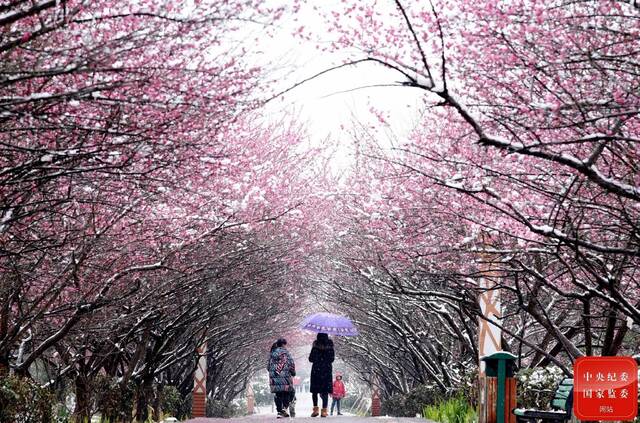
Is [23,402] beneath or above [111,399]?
above

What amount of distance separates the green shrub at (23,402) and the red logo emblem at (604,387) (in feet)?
20.8

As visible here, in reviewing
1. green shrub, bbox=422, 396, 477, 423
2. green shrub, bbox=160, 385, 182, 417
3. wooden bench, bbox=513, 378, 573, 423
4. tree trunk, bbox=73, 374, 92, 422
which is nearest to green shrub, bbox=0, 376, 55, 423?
tree trunk, bbox=73, 374, 92, 422

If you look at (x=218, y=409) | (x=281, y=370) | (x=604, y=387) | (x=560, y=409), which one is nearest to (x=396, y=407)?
(x=218, y=409)

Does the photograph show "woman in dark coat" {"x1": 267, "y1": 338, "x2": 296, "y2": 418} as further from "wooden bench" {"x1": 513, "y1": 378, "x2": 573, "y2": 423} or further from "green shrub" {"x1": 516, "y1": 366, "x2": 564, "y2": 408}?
"wooden bench" {"x1": 513, "y1": 378, "x2": 573, "y2": 423}

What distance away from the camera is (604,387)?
825 centimetres

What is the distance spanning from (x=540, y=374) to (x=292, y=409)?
23.4 ft

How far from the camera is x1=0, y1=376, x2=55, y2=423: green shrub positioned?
36.3ft

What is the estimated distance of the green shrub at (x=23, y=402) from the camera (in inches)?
436

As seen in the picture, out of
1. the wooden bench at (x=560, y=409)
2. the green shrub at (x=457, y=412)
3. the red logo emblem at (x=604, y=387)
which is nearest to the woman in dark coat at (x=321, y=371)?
the green shrub at (x=457, y=412)

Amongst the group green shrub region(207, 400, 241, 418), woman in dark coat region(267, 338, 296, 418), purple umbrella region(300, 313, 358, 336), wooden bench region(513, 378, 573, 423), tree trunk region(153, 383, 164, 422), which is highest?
purple umbrella region(300, 313, 358, 336)

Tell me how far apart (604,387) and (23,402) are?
6.71 meters

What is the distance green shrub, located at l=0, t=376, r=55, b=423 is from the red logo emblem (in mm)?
6351

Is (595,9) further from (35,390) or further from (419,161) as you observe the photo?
(419,161)

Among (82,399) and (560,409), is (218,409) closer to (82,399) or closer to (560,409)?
(82,399)
